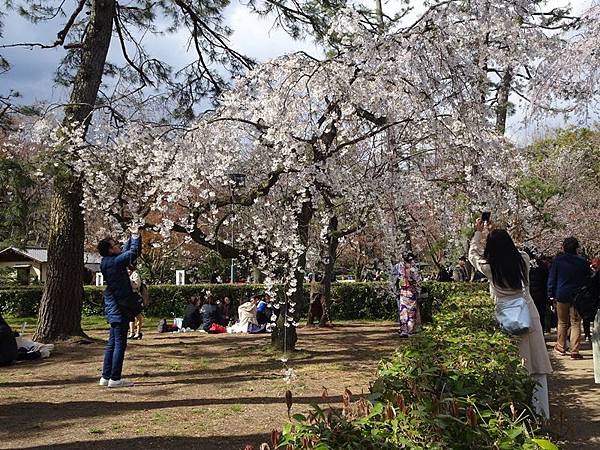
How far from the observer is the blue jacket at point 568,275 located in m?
7.48

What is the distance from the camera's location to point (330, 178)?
24.6 feet

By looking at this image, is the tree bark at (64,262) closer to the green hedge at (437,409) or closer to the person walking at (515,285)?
the person walking at (515,285)

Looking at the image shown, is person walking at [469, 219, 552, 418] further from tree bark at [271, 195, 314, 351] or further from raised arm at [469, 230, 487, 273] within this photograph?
tree bark at [271, 195, 314, 351]

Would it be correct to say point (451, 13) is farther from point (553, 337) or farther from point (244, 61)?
point (553, 337)

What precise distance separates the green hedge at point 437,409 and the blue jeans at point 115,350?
145 inches

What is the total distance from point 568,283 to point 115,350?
553 cm

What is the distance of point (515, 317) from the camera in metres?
4.34

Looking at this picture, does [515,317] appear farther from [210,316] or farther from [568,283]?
[210,316]

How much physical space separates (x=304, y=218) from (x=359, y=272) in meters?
16.4

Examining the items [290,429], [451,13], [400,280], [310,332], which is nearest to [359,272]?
[310,332]

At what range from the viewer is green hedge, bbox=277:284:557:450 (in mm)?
1765

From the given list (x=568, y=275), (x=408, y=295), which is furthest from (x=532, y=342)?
(x=408, y=295)

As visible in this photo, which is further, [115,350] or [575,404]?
[115,350]

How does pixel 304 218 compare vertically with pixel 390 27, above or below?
below
